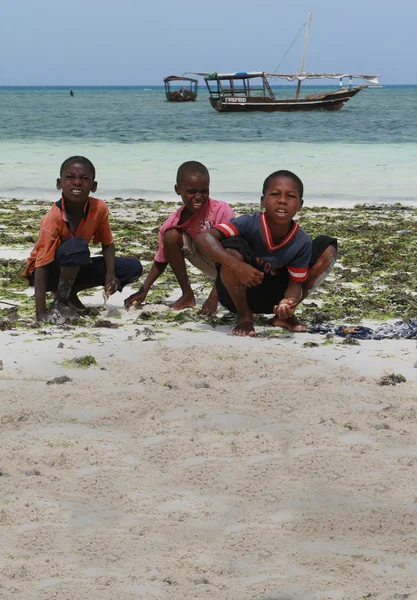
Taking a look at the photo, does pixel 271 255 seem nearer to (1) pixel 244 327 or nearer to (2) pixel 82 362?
(1) pixel 244 327

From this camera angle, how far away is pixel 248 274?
3.97 m

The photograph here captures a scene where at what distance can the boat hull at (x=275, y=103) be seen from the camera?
133ft

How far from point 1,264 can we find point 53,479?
3729 mm

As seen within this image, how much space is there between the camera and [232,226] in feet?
13.6

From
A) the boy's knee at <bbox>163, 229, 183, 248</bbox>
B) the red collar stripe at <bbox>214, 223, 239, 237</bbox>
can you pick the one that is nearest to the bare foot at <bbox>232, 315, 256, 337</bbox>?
the red collar stripe at <bbox>214, 223, 239, 237</bbox>

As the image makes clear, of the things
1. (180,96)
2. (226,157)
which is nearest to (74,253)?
(226,157)

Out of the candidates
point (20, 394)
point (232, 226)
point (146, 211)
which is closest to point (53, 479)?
point (20, 394)

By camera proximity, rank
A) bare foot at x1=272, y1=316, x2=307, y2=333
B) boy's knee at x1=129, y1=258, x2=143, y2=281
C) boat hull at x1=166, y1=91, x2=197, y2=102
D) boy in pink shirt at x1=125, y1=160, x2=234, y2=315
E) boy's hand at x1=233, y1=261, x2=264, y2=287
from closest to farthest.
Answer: boy's hand at x1=233, y1=261, x2=264, y2=287
bare foot at x1=272, y1=316, x2=307, y2=333
boy in pink shirt at x1=125, y1=160, x2=234, y2=315
boy's knee at x1=129, y1=258, x2=143, y2=281
boat hull at x1=166, y1=91, x2=197, y2=102

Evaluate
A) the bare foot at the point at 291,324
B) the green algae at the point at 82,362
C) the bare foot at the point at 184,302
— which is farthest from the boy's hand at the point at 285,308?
the green algae at the point at 82,362

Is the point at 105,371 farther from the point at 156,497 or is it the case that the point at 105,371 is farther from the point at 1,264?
the point at 1,264

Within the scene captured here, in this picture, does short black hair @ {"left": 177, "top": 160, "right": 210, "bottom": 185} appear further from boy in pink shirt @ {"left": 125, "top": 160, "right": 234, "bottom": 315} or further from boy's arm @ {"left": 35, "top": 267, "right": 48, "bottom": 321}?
boy's arm @ {"left": 35, "top": 267, "right": 48, "bottom": 321}

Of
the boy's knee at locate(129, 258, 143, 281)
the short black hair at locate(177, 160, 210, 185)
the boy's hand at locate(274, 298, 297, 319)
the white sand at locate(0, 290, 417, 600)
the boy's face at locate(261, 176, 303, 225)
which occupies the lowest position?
the white sand at locate(0, 290, 417, 600)

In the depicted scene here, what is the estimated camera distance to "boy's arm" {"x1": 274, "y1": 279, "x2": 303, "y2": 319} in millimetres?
4031

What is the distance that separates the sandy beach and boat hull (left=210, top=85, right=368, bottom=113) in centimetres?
3787
